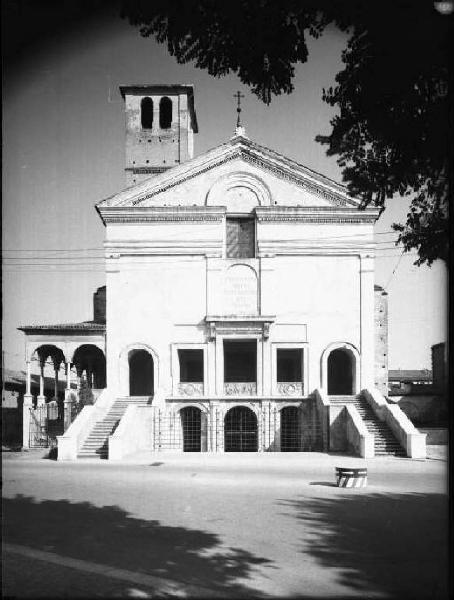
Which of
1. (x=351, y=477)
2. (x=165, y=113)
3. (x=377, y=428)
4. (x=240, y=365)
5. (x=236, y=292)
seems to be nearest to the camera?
(x=351, y=477)

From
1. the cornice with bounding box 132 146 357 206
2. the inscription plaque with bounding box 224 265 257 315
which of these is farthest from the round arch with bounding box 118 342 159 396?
the cornice with bounding box 132 146 357 206

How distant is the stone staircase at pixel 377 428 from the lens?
2627 centimetres

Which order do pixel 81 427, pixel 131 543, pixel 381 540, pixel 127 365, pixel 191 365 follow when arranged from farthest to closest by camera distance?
pixel 191 365, pixel 127 365, pixel 81 427, pixel 381 540, pixel 131 543

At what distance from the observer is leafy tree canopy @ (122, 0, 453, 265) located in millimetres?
9469

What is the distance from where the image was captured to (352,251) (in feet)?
107

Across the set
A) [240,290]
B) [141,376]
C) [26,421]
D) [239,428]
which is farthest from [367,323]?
[26,421]

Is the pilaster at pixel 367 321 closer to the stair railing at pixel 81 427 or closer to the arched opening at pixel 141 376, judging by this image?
the arched opening at pixel 141 376

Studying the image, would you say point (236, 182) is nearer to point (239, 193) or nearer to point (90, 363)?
point (239, 193)

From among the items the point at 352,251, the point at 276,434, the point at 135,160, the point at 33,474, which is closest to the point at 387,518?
the point at 33,474

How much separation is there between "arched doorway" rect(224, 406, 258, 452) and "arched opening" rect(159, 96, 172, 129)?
68.2 feet

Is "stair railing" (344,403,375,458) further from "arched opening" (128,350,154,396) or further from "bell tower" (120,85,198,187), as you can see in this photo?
"bell tower" (120,85,198,187)

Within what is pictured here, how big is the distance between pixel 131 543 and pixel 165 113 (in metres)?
37.3

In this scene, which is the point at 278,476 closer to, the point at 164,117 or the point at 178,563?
the point at 178,563

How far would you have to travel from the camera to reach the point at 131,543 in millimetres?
11578
